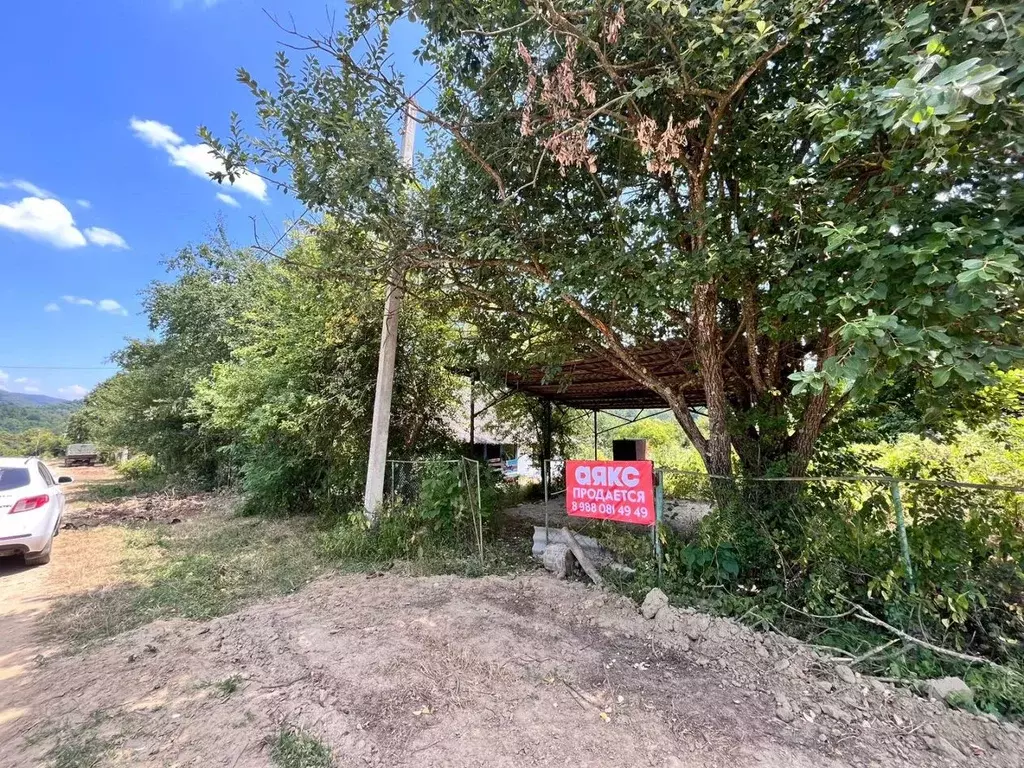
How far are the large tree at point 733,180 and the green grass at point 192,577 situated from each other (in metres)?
4.31

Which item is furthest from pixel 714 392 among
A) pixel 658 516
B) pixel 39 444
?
pixel 39 444

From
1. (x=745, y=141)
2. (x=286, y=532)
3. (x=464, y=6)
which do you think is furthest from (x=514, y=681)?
(x=286, y=532)

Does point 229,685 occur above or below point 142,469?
below

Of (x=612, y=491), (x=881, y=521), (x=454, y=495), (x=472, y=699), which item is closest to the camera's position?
(x=472, y=699)

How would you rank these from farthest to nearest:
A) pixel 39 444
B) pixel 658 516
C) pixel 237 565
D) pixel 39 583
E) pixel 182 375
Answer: pixel 39 444
pixel 182 375
pixel 237 565
pixel 39 583
pixel 658 516

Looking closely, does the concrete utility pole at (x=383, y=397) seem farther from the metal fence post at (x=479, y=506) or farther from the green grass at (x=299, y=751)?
the green grass at (x=299, y=751)

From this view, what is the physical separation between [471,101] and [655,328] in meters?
3.42

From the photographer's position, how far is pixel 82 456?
3753cm

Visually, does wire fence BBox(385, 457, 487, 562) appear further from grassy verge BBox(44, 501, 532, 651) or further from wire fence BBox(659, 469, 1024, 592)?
wire fence BBox(659, 469, 1024, 592)

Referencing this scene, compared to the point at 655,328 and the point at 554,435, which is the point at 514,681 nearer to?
the point at 655,328

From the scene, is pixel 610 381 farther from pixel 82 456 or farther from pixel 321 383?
pixel 82 456

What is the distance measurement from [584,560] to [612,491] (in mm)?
854

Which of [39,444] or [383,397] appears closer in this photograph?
[383,397]

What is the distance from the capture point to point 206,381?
11.5 metres
